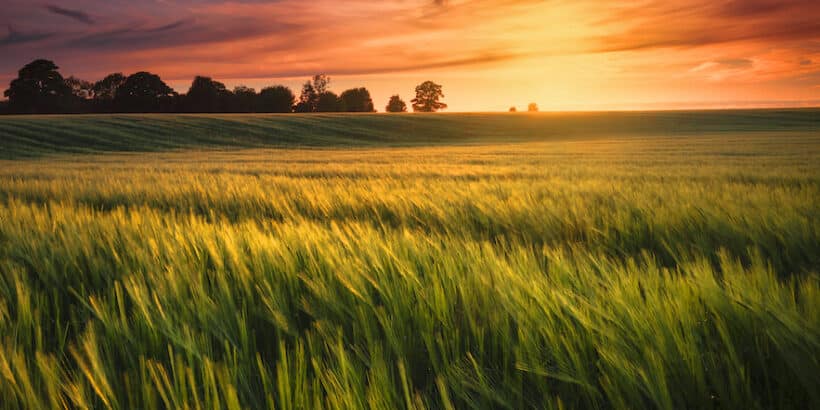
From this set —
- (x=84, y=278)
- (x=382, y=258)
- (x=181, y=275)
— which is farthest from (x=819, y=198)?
(x=84, y=278)

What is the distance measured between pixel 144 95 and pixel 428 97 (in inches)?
2218

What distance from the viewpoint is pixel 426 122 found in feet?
161

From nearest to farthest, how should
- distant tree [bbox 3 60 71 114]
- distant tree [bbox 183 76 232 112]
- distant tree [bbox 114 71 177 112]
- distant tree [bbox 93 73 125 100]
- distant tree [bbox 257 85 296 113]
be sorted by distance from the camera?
distant tree [bbox 3 60 71 114] < distant tree [bbox 114 71 177 112] < distant tree [bbox 183 76 232 112] < distant tree [bbox 257 85 296 113] < distant tree [bbox 93 73 125 100]

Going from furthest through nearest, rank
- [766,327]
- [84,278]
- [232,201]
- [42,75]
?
[42,75]
[232,201]
[84,278]
[766,327]

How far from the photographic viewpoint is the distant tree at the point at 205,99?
78938 mm

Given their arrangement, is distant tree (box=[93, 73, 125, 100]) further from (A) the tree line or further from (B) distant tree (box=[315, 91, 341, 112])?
(B) distant tree (box=[315, 91, 341, 112])

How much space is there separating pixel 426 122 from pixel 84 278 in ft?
160

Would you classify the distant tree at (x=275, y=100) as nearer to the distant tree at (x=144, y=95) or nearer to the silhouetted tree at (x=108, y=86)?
the distant tree at (x=144, y=95)

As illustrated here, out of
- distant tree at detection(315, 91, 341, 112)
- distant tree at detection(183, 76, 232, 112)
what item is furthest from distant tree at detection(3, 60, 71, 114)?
distant tree at detection(315, 91, 341, 112)

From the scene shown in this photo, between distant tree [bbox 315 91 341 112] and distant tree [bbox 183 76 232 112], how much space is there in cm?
1673

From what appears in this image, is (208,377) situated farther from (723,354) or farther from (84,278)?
(84,278)

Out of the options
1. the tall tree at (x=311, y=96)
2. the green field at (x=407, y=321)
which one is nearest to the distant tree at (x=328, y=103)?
the tall tree at (x=311, y=96)

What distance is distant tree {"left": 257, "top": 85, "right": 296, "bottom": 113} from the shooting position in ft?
277

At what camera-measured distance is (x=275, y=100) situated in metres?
85.5
